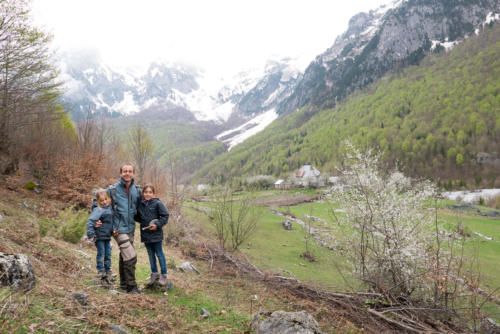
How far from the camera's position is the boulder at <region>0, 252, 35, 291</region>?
354 cm

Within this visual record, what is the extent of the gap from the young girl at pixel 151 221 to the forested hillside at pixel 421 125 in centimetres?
6339

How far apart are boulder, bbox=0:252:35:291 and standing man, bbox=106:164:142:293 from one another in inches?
57.9

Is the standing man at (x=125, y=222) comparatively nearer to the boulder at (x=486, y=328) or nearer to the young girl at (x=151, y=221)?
the young girl at (x=151, y=221)

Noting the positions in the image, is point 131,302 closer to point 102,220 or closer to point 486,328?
point 102,220

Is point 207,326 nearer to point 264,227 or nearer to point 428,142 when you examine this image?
point 264,227

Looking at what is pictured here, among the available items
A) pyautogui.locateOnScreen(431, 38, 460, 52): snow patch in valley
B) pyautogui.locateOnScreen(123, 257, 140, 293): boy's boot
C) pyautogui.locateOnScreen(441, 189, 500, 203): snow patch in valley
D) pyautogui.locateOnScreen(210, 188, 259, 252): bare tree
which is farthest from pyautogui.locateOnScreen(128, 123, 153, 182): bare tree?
pyautogui.locateOnScreen(431, 38, 460, 52): snow patch in valley

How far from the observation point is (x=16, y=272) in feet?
12.1

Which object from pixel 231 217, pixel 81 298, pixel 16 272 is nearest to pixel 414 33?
pixel 231 217

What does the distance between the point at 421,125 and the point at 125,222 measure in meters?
112

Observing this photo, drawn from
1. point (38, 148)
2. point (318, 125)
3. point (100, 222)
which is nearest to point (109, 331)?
point (100, 222)

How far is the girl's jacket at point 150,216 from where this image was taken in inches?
227

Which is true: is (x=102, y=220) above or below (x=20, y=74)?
below

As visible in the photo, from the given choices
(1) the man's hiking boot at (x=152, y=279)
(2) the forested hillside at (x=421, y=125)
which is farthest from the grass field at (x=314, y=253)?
(2) the forested hillside at (x=421, y=125)

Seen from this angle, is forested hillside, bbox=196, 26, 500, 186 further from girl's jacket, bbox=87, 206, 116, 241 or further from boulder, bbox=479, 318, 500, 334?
boulder, bbox=479, 318, 500, 334
